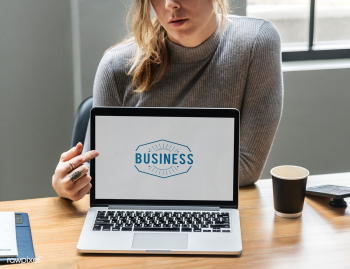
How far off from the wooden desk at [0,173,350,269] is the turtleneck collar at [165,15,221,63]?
1.57 ft

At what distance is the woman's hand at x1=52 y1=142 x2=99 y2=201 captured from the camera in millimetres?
1000

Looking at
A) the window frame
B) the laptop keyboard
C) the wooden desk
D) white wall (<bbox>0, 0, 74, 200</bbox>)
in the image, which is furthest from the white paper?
the window frame

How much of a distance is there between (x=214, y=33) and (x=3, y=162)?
127cm

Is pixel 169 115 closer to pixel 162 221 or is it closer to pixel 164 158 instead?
pixel 164 158

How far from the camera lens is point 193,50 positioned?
4.42 feet

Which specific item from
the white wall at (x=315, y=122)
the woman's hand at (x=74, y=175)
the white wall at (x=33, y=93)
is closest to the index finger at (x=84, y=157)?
the woman's hand at (x=74, y=175)

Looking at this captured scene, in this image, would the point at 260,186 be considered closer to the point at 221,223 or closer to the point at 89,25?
the point at 221,223

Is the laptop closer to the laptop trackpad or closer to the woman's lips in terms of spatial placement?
the laptop trackpad

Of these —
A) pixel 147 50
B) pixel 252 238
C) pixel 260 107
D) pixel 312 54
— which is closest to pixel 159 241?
pixel 252 238

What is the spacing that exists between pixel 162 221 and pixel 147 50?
612mm

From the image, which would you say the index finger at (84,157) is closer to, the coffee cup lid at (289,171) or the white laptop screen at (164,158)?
the white laptop screen at (164,158)

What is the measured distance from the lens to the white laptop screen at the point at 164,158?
0.99m

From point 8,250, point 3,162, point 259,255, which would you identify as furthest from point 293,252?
point 3,162

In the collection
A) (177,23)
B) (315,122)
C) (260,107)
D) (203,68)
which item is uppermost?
(177,23)
